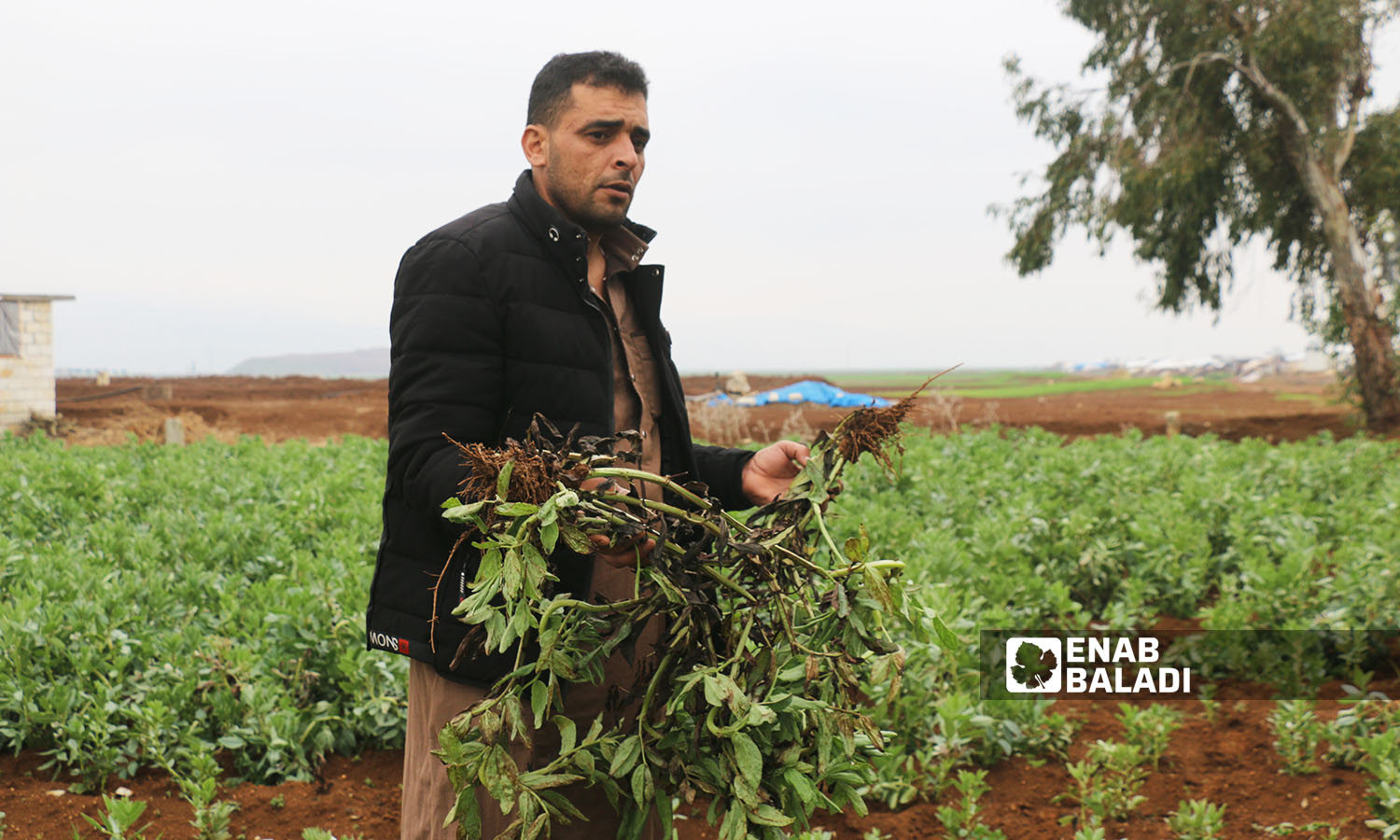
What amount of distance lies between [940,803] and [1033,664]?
3.33 feet

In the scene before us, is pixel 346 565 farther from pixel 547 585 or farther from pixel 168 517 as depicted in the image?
pixel 547 585

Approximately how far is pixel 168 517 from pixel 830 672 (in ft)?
18.6

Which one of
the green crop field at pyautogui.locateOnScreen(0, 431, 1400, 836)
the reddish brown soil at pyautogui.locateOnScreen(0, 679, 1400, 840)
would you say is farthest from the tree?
the reddish brown soil at pyautogui.locateOnScreen(0, 679, 1400, 840)

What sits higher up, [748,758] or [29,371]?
[29,371]

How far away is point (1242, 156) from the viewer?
18266 mm

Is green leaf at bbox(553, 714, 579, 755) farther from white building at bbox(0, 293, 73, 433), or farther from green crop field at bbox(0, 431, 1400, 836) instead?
white building at bbox(0, 293, 73, 433)

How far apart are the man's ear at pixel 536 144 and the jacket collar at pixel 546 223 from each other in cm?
8

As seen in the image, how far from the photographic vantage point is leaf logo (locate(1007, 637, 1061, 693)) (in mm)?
4168

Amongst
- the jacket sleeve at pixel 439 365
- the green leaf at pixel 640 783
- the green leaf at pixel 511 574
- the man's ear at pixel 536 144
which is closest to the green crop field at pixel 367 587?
the green leaf at pixel 640 783

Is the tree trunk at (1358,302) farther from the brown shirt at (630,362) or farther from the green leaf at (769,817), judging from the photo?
the green leaf at (769,817)

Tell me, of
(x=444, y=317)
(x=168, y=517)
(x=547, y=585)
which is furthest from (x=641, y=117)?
(x=168, y=517)

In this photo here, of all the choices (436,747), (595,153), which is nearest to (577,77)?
(595,153)

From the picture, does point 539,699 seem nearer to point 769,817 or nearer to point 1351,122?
point 769,817

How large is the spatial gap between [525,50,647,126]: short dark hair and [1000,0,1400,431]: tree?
55.7 ft
